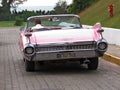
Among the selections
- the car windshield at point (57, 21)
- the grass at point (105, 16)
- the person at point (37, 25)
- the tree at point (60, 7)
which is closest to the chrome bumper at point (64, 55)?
the person at point (37, 25)

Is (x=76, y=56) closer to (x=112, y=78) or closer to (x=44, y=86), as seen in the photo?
(x=112, y=78)

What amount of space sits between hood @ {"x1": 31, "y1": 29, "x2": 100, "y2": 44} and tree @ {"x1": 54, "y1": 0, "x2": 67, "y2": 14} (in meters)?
52.8

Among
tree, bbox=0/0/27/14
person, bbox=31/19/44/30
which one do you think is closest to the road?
person, bbox=31/19/44/30

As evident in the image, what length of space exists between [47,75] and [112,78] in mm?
1736

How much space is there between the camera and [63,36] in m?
12.2

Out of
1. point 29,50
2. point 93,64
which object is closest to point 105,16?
point 93,64

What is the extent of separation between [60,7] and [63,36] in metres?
58.7

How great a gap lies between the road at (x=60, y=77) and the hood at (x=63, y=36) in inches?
34.9

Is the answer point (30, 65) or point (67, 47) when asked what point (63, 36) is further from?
point (30, 65)

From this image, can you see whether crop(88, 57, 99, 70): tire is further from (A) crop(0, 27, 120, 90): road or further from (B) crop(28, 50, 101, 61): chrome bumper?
(B) crop(28, 50, 101, 61): chrome bumper

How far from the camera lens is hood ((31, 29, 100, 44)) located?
1204cm

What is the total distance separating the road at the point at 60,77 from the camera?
10.2 meters

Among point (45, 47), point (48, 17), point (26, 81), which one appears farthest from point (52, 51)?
point (48, 17)

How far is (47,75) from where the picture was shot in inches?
474
